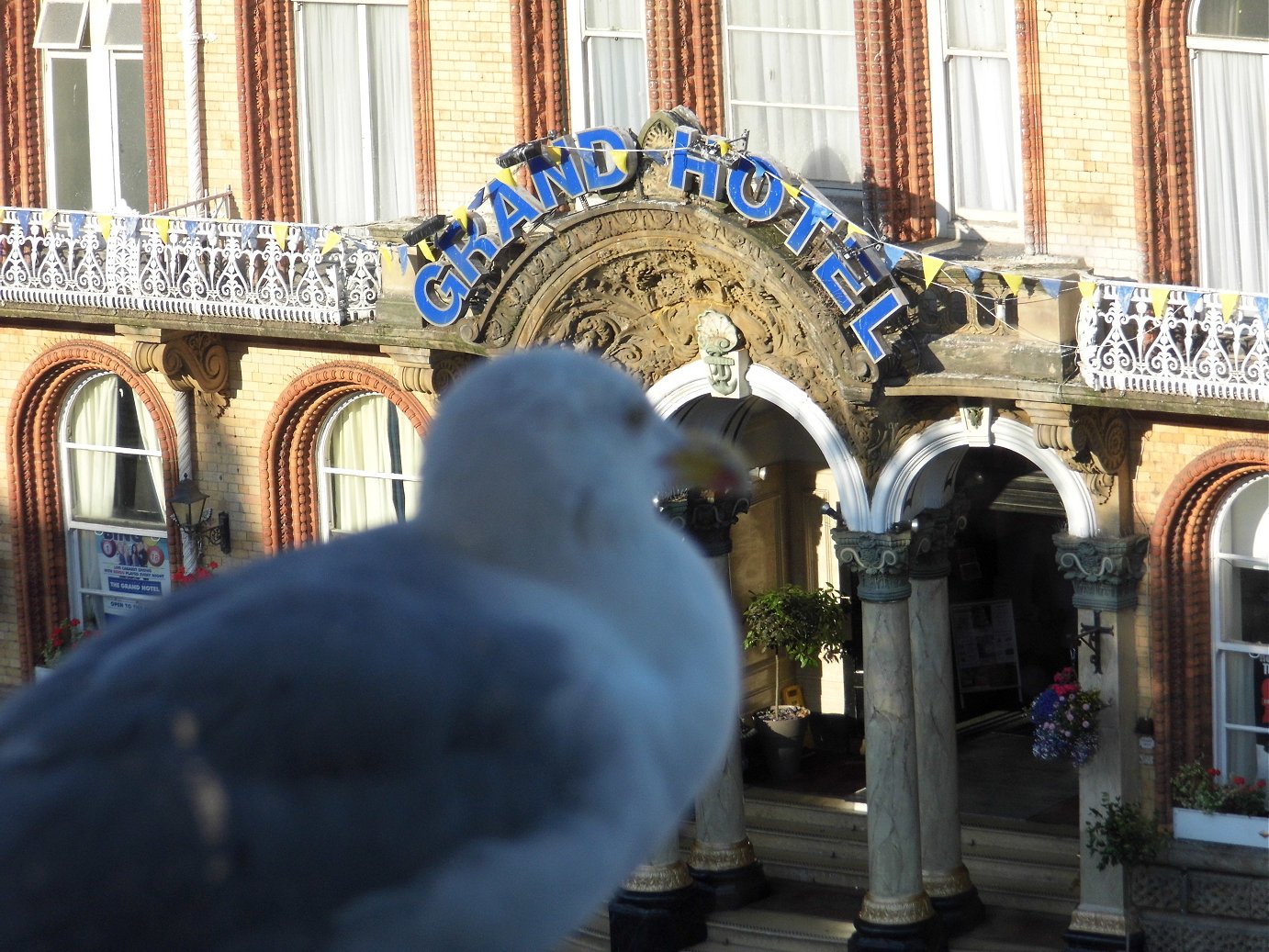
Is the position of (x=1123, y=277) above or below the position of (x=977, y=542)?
above

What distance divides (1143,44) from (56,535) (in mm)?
13749

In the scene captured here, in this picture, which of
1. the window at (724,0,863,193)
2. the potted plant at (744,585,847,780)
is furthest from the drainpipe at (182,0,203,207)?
the potted plant at (744,585,847,780)

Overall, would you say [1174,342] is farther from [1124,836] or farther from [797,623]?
[797,623]

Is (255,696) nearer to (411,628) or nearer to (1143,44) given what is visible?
(411,628)

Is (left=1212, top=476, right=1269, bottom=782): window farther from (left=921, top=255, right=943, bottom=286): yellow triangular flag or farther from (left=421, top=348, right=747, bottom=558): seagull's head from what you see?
(left=421, top=348, right=747, bottom=558): seagull's head

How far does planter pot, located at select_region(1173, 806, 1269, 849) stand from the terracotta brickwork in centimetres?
30

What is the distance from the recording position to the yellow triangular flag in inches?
762

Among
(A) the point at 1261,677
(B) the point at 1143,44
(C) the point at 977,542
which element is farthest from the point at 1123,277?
(C) the point at 977,542

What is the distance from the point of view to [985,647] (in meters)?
25.5

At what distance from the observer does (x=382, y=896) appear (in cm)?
317

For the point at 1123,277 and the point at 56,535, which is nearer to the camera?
the point at 1123,277

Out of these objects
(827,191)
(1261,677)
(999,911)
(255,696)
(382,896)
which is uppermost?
(827,191)

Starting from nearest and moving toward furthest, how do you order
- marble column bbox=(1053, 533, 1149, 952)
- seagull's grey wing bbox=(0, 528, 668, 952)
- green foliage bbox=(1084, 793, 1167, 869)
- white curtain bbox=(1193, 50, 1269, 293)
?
seagull's grey wing bbox=(0, 528, 668, 952) < white curtain bbox=(1193, 50, 1269, 293) < green foliage bbox=(1084, 793, 1167, 869) < marble column bbox=(1053, 533, 1149, 952)

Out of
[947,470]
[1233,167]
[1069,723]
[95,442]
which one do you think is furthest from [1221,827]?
[95,442]
